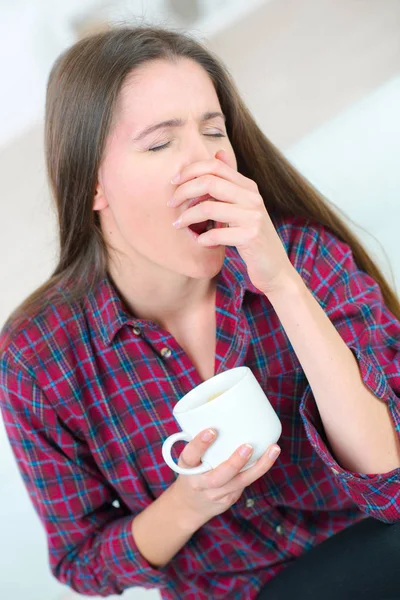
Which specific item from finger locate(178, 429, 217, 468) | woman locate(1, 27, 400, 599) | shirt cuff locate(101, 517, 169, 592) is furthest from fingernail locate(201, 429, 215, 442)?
shirt cuff locate(101, 517, 169, 592)

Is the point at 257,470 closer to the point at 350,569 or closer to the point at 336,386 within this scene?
the point at 336,386

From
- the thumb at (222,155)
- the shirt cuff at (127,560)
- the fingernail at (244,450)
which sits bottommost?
the shirt cuff at (127,560)

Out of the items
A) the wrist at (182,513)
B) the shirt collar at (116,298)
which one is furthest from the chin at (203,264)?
Result: the wrist at (182,513)

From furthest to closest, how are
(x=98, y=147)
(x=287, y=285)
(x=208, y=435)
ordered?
(x=98, y=147)
(x=287, y=285)
(x=208, y=435)

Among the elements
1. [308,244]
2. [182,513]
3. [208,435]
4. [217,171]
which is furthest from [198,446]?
[308,244]

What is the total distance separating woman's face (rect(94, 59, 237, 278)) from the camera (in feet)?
3.64

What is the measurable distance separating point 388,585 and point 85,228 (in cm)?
73

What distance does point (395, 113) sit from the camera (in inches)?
82.7

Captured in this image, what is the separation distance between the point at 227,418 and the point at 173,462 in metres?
0.09

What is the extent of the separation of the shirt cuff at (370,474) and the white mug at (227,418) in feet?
0.45

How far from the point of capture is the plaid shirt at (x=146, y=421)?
1234 mm

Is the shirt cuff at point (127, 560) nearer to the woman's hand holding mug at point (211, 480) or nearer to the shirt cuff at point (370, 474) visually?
the woman's hand holding mug at point (211, 480)

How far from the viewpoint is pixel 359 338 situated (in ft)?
4.00

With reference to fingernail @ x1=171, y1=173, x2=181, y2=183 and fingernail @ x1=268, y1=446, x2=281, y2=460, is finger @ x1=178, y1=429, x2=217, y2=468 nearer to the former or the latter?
fingernail @ x1=268, y1=446, x2=281, y2=460
